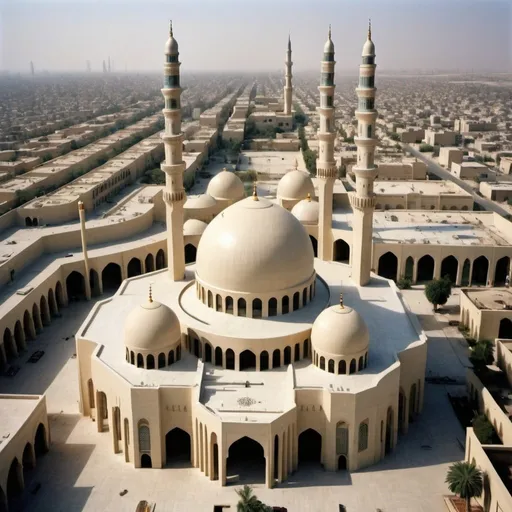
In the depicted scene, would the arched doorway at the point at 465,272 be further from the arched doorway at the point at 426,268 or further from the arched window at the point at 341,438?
the arched window at the point at 341,438

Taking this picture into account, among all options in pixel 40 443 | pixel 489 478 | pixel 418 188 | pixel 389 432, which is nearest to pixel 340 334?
pixel 389 432

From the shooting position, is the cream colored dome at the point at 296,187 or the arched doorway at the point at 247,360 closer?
the arched doorway at the point at 247,360

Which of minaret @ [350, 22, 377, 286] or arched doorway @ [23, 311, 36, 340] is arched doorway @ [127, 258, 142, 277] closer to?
arched doorway @ [23, 311, 36, 340]

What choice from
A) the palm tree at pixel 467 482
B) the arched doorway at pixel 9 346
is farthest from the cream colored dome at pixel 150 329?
the palm tree at pixel 467 482

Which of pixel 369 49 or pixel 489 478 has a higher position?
pixel 369 49

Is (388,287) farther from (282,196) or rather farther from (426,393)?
(282,196)

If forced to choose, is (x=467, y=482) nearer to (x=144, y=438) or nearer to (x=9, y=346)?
(x=144, y=438)

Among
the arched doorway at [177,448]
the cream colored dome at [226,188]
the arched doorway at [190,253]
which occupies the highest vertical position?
the cream colored dome at [226,188]
